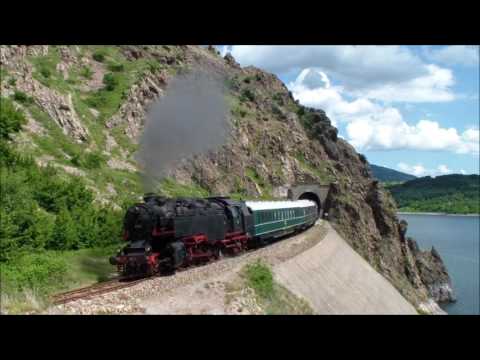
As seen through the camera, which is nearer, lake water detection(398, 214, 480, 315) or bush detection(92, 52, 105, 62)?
bush detection(92, 52, 105, 62)

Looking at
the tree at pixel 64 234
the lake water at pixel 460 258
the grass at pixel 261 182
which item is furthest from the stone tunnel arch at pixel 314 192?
the tree at pixel 64 234

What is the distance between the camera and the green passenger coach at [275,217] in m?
28.8

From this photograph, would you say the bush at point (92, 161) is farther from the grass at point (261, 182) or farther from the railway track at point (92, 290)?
the grass at point (261, 182)

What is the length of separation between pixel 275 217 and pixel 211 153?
26.3m

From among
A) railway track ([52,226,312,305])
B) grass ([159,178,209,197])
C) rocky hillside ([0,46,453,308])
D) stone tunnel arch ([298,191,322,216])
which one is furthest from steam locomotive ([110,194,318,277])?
stone tunnel arch ([298,191,322,216])

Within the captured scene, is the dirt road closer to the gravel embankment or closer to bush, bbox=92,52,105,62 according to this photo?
the gravel embankment

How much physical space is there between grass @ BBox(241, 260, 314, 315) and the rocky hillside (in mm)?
10291

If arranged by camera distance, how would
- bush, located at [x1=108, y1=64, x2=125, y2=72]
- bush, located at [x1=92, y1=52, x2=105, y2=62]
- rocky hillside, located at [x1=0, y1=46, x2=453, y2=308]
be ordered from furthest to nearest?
1. bush, located at [x1=92, y1=52, x2=105, y2=62]
2. bush, located at [x1=108, y1=64, x2=125, y2=72]
3. rocky hillside, located at [x1=0, y1=46, x2=453, y2=308]

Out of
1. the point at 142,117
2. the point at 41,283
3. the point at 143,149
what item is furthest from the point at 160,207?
the point at 142,117

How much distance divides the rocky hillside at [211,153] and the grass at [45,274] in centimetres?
663

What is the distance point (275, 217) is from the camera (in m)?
33.2

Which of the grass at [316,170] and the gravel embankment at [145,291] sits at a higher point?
the grass at [316,170]

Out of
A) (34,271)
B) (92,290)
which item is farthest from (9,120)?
(92,290)

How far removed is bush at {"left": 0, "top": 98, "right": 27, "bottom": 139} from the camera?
89.1 feet
